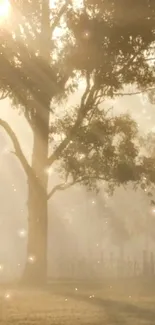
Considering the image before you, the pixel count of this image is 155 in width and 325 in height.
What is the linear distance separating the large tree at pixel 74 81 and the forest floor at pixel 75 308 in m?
8.15

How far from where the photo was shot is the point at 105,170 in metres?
32.4

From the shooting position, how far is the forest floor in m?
15.7

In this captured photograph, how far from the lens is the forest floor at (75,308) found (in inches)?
619

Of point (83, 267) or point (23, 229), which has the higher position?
point (23, 229)

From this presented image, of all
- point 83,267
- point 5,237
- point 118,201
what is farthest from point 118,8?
point 5,237

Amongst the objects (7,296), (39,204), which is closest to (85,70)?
(39,204)

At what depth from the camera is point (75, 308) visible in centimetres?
1888

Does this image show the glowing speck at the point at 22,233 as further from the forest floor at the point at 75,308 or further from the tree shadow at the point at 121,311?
the tree shadow at the point at 121,311

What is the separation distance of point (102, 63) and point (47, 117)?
14.6 feet

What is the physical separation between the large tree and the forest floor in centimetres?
815

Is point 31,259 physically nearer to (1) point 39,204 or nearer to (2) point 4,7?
(1) point 39,204

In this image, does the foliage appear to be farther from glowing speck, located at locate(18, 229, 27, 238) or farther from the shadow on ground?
glowing speck, located at locate(18, 229, 27, 238)

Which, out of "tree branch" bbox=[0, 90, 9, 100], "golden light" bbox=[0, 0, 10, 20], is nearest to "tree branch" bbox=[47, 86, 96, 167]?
"tree branch" bbox=[0, 90, 9, 100]

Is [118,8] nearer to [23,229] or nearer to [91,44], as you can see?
[91,44]
